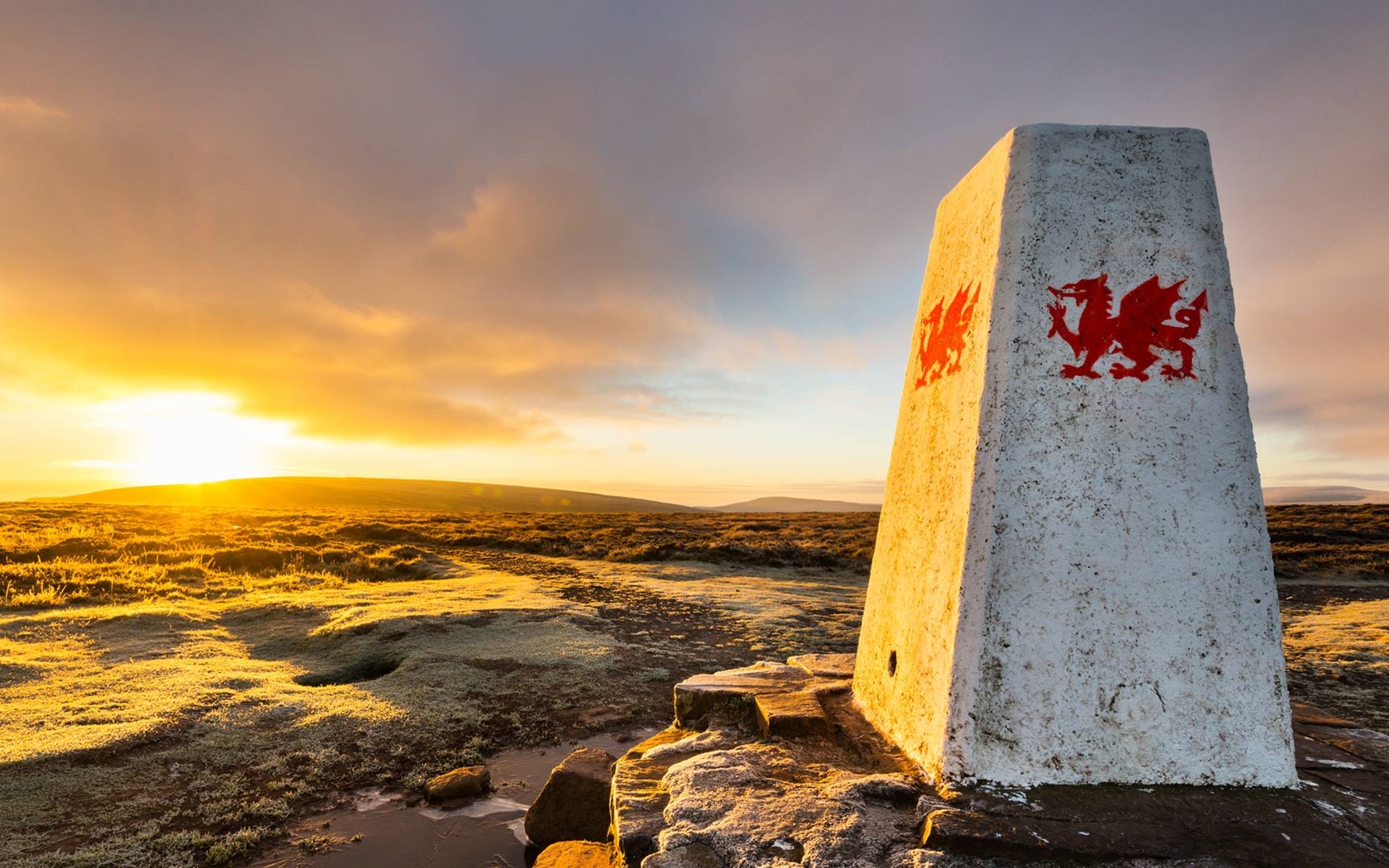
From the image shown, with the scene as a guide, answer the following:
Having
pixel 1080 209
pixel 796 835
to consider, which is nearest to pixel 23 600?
pixel 796 835

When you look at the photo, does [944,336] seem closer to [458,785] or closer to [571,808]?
[571,808]

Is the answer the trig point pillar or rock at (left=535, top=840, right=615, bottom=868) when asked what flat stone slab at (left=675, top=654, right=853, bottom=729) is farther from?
the trig point pillar

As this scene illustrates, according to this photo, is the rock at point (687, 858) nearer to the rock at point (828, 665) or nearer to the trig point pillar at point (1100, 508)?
the trig point pillar at point (1100, 508)

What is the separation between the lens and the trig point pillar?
3.04 metres

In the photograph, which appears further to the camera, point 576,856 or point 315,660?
point 315,660

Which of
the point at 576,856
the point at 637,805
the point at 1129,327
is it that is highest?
the point at 1129,327

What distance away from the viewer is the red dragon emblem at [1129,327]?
325 centimetres

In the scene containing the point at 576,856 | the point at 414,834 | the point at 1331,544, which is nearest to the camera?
the point at 576,856

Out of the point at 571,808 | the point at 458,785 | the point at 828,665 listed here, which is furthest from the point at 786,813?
the point at 458,785

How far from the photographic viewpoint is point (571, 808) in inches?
184

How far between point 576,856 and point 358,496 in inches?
3481

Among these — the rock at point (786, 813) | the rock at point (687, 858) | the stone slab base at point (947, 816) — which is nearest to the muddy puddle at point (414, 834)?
the stone slab base at point (947, 816)

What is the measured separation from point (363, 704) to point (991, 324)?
7.28m

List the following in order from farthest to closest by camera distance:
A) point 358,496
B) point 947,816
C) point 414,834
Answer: point 358,496, point 414,834, point 947,816
